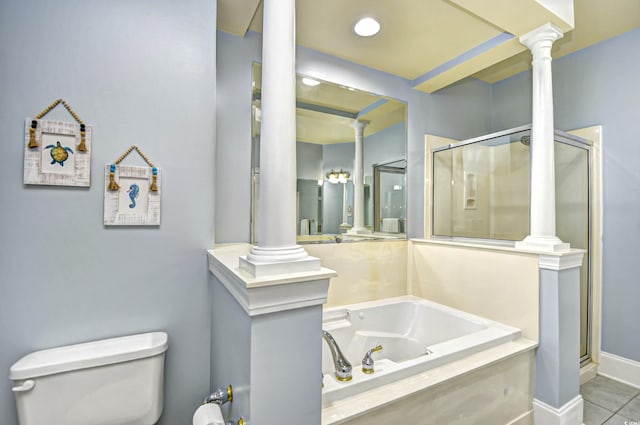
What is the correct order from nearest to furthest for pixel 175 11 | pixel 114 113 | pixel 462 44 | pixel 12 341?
pixel 12 341, pixel 114 113, pixel 175 11, pixel 462 44

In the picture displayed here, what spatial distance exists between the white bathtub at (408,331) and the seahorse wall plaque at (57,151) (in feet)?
5.37

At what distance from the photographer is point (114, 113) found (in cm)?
133

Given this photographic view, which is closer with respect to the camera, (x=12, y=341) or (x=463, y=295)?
(x=12, y=341)

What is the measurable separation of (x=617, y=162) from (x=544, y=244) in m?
1.18

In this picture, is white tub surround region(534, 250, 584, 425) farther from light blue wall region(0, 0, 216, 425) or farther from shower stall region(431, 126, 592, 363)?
light blue wall region(0, 0, 216, 425)

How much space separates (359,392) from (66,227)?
143 centimetres

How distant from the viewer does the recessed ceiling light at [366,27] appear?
77.2 inches

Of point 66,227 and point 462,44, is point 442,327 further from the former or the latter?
point 66,227

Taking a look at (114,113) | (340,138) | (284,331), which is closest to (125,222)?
(114,113)

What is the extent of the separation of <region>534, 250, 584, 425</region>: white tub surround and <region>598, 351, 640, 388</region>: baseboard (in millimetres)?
764

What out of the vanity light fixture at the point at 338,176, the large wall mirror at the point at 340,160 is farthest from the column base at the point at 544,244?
the vanity light fixture at the point at 338,176

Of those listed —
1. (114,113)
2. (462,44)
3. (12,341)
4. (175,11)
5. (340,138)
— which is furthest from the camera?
(340,138)

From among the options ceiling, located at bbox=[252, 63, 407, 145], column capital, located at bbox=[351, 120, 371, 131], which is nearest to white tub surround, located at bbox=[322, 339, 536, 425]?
ceiling, located at bbox=[252, 63, 407, 145]

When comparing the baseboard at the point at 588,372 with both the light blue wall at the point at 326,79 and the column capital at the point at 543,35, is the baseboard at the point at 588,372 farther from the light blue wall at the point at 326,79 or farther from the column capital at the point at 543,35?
the column capital at the point at 543,35
